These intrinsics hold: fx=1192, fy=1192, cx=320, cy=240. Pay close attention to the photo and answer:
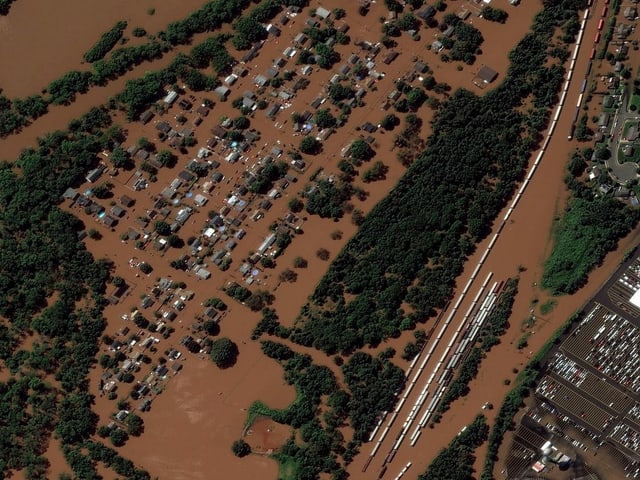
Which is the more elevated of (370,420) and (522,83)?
(522,83)

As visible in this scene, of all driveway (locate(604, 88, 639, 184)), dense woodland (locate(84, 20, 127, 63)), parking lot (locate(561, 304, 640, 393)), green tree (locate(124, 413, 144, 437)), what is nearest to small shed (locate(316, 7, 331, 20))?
dense woodland (locate(84, 20, 127, 63))

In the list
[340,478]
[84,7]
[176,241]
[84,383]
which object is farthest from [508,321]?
[84,7]

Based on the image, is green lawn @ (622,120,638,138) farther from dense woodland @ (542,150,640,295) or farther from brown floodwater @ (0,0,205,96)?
brown floodwater @ (0,0,205,96)

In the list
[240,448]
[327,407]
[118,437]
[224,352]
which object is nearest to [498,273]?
[327,407]

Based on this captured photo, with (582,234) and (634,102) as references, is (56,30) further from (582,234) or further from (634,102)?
(634,102)

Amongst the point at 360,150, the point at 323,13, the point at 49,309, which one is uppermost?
the point at 323,13

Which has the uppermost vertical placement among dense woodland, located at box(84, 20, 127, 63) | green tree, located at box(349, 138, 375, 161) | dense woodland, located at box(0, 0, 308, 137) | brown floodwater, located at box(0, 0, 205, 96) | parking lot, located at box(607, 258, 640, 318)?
brown floodwater, located at box(0, 0, 205, 96)

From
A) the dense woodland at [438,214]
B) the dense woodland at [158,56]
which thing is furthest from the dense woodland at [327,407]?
the dense woodland at [158,56]

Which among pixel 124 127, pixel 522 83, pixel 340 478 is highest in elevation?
pixel 124 127

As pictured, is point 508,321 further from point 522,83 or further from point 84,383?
point 84,383
